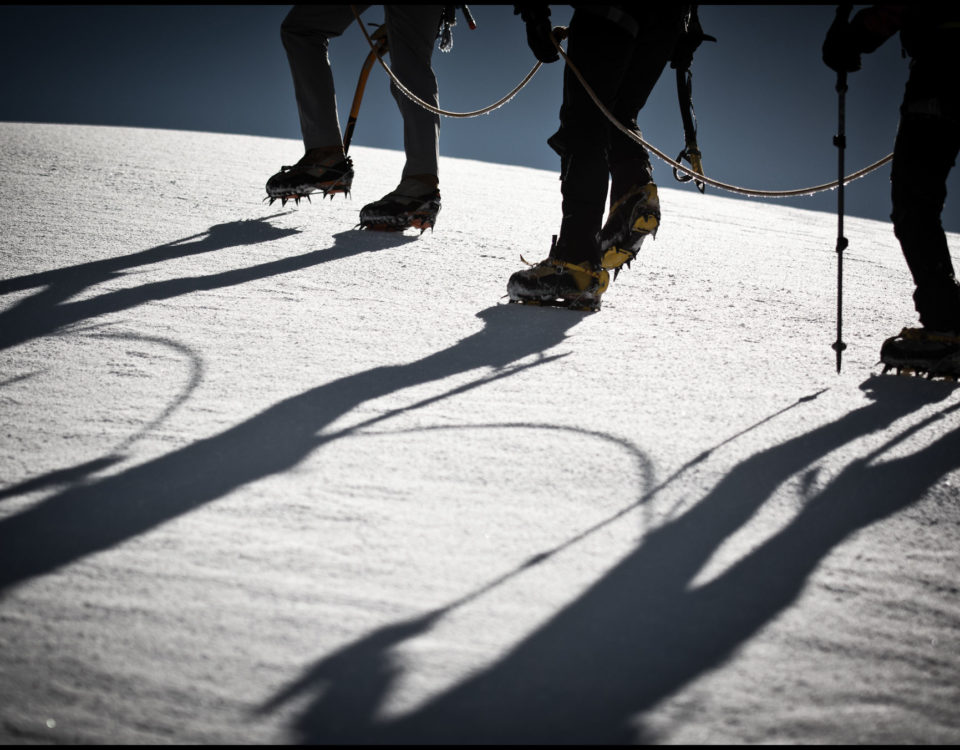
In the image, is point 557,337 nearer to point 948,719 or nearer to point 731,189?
point 731,189

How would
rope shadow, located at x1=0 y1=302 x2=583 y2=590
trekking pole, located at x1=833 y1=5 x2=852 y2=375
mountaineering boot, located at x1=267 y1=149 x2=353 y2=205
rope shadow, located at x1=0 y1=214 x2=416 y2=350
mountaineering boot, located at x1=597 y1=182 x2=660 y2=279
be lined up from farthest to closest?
mountaineering boot, located at x1=267 y1=149 x2=353 y2=205, mountaineering boot, located at x1=597 y1=182 x2=660 y2=279, trekking pole, located at x1=833 y1=5 x2=852 y2=375, rope shadow, located at x1=0 y1=214 x2=416 y2=350, rope shadow, located at x1=0 y1=302 x2=583 y2=590

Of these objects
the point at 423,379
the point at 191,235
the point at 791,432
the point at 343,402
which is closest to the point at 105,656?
the point at 343,402

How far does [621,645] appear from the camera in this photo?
0.75 m

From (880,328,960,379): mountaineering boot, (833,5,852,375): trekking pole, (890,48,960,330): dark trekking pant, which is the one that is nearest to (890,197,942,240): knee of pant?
(890,48,960,330): dark trekking pant

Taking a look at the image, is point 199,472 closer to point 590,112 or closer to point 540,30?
point 590,112

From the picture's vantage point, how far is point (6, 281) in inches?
71.7

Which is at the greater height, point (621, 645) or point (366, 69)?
point (366, 69)

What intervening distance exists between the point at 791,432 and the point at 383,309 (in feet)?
3.33

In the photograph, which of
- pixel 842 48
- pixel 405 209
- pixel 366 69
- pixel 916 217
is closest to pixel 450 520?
pixel 916 217

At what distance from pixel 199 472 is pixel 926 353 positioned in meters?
1.58

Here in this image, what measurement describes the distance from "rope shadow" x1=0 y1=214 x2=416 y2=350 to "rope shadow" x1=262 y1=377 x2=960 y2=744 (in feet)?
3.85

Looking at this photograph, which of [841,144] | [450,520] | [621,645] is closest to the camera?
[621,645]

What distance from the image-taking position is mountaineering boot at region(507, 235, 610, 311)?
79.0 inches

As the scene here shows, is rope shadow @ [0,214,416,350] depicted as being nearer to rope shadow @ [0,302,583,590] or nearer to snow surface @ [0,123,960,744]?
snow surface @ [0,123,960,744]
